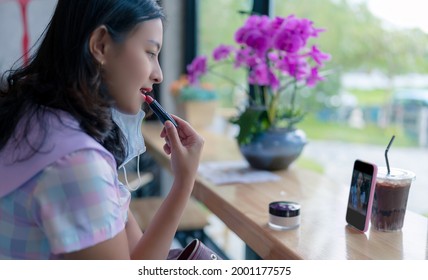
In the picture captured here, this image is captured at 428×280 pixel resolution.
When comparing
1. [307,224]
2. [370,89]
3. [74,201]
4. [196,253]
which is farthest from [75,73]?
[370,89]

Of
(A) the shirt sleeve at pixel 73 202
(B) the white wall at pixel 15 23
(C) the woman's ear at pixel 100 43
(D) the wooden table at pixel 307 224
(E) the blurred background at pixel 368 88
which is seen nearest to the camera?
(A) the shirt sleeve at pixel 73 202

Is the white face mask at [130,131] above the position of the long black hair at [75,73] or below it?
below

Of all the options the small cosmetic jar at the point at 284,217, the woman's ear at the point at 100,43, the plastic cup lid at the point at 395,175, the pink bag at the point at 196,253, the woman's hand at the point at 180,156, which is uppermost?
the woman's ear at the point at 100,43

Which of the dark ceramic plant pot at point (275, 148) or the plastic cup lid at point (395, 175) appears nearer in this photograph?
the plastic cup lid at point (395, 175)

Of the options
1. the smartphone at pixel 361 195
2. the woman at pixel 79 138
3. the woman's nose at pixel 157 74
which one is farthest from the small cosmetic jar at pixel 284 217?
the woman's nose at pixel 157 74

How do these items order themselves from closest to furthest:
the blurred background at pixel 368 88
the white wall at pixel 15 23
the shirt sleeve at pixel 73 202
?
the shirt sleeve at pixel 73 202 < the blurred background at pixel 368 88 < the white wall at pixel 15 23

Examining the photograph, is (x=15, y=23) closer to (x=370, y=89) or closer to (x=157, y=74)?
(x=370, y=89)

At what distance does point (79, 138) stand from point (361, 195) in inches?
22.4

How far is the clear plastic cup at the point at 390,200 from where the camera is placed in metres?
0.99

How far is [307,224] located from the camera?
41.3 inches

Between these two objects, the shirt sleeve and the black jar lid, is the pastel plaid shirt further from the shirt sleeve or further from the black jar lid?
the black jar lid

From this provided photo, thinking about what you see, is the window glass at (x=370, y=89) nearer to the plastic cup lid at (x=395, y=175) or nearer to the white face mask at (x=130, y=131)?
the plastic cup lid at (x=395, y=175)
